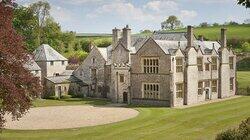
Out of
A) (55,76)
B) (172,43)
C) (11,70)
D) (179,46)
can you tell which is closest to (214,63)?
(172,43)

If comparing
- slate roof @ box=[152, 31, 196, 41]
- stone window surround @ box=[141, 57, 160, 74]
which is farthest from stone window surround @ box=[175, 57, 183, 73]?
slate roof @ box=[152, 31, 196, 41]

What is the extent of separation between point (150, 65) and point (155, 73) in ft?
3.69

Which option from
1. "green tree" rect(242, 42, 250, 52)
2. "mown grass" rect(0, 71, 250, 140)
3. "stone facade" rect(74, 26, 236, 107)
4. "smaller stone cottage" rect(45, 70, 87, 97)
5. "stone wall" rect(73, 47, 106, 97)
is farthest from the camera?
"green tree" rect(242, 42, 250, 52)

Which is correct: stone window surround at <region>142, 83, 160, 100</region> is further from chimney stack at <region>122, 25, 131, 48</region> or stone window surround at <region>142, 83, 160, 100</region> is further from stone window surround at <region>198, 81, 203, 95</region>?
stone window surround at <region>198, 81, 203, 95</region>

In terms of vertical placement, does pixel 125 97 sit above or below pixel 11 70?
below

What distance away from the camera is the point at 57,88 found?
6041 cm

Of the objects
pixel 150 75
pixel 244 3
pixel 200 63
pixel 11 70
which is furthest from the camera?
pixel 200 63

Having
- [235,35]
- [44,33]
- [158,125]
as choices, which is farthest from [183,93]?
[235,35]

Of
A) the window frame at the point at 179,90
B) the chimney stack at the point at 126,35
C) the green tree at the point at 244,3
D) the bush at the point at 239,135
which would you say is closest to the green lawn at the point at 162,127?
the window frame at the point at 179,90

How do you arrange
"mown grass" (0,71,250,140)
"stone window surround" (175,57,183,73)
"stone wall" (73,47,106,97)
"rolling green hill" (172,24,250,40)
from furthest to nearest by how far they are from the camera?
"rolling green hill" (172,24,250,40) < "stone wall" (73,47,106,97) < "stone window surround" (175,57,183,73) < "mown grass" (0,71,250,140)

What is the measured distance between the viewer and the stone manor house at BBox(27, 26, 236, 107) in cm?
4988

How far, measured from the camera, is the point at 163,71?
49719mm

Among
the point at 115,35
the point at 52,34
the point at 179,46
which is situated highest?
the point at 52,34

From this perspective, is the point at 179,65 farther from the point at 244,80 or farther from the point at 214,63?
the point at 244,80
